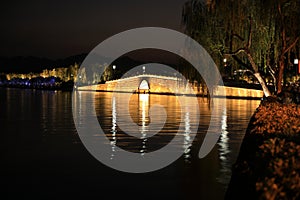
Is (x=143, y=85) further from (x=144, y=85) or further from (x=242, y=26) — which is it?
(x=242, y=26)

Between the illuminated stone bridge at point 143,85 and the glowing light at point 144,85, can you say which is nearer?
the illuminated stone bridge at point 143,85

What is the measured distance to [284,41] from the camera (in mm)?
15531

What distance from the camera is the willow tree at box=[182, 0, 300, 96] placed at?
579 inches

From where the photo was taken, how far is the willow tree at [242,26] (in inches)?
579

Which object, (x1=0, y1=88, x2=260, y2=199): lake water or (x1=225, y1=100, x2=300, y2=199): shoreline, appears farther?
(x1=0, y1=88, x2=260, y2=199): lake water

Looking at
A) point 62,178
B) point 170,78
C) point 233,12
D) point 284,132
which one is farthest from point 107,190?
point 170,78

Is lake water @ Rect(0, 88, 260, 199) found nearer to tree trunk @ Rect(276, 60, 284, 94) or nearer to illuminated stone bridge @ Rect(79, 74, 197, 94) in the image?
tree trunk @ Rect(276, 60, 284, 94)

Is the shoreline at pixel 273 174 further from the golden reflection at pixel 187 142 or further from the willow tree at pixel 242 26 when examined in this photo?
the willow tree at pixel 242 26

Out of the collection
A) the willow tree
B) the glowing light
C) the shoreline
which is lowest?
the shoreline

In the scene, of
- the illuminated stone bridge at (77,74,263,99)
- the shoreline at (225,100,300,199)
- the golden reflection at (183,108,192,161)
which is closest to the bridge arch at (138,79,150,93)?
the illuminated stone bridge at (77,74,263,99)

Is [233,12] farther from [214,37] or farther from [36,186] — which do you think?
[36,186]

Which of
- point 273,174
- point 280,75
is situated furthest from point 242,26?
point 273,174

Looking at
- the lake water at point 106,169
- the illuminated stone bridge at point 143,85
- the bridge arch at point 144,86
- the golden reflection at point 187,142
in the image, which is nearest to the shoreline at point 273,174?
the lake water at point 106,169

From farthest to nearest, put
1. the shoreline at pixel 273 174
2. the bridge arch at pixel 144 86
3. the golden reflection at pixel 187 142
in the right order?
the bridge arch at pixel 144 86 → the golden reflection at pixel 187 142 → the shoreline at pixel 273 174
